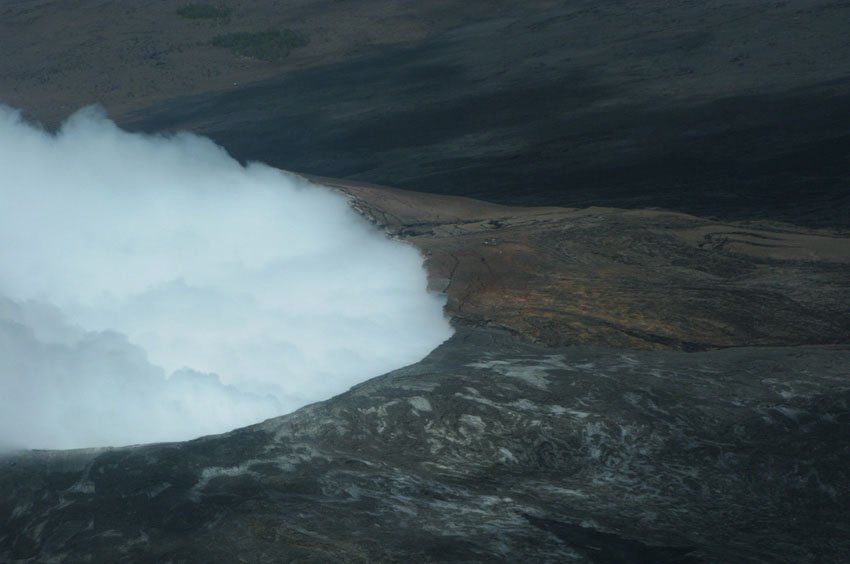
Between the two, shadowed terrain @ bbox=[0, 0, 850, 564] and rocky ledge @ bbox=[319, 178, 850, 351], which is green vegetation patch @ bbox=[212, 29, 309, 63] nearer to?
shadowed terrain @ bbox=[0, 0, 850, 564]

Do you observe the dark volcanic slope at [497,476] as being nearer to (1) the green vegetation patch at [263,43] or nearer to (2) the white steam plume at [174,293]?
(2) the white steam plume at [174,293]

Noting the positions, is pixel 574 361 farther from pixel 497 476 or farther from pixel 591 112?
pixel 591 112

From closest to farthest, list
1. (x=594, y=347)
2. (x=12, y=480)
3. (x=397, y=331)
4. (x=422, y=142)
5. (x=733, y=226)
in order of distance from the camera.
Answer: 1. (x=12, y=480)
2. (x=594, y=347)
3. (x=397, y=331)
4. (x=733, y=226)
5. (x=422, y=142)

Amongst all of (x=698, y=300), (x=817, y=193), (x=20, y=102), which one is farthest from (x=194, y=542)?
(x=20, y=102)

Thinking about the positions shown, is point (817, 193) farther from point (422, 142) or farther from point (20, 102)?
point (20, 102)

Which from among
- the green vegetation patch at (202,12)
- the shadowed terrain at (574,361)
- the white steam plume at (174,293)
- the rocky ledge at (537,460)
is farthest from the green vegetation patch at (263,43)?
the rocky ledge at (537,460)
